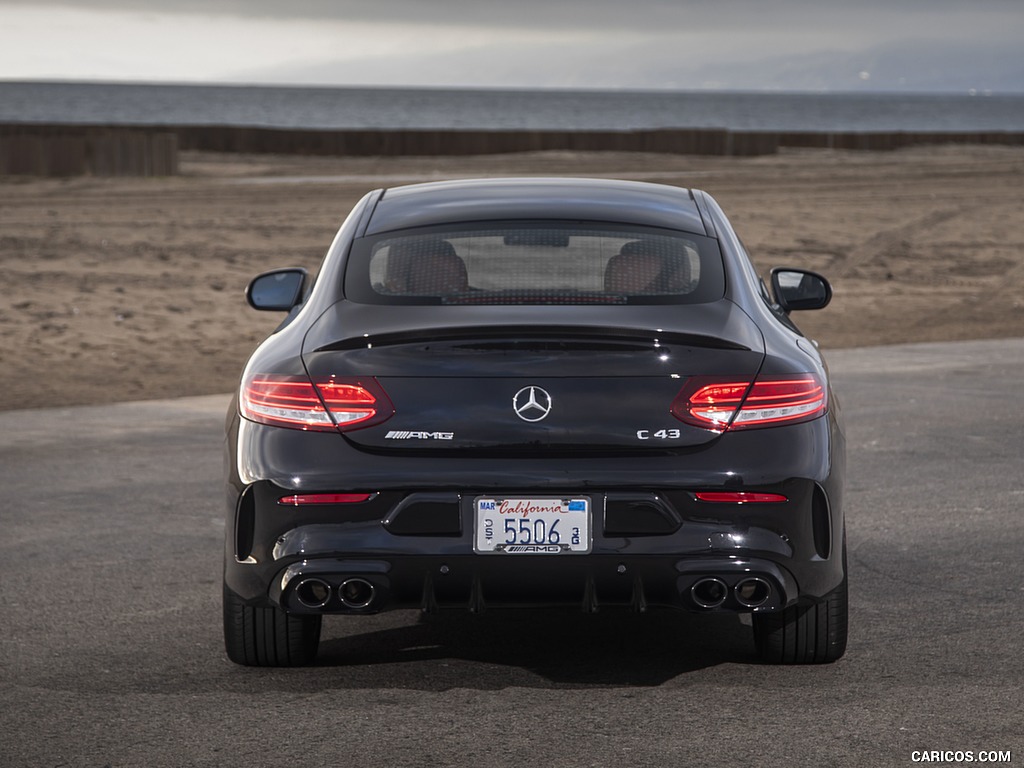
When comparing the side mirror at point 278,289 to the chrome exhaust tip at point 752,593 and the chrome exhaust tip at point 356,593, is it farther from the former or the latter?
the chrome exhaust tip at point 752,593

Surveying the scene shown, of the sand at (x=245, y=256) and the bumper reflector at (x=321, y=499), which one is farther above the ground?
the bumper reflector at (x=321, y=499)

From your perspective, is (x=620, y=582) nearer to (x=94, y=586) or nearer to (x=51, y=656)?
(x=51, y=656)

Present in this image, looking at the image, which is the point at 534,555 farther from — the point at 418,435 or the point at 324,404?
the point at 324,404

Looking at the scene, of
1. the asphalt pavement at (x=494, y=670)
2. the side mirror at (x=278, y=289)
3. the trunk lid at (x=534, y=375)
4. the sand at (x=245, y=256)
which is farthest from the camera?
the sand at (x=245, y=256)

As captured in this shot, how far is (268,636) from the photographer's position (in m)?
5.21

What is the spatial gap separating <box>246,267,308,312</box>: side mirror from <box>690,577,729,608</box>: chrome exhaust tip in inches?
90.7

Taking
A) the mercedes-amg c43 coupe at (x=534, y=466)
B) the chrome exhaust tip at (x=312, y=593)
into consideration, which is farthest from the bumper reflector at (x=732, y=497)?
the chrome exhaust tip at (x=312, y=593)

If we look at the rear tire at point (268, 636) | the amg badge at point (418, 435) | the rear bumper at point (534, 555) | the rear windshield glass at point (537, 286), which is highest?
the rear windshield glass at point (537, 286)

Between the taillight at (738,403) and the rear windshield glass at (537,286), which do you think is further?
the rear windshield glass at (537,286)

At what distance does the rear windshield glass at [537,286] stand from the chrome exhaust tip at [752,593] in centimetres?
93

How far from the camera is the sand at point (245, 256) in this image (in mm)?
14617

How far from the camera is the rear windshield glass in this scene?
5.06 meters

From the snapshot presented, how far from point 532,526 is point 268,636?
114 centimetres

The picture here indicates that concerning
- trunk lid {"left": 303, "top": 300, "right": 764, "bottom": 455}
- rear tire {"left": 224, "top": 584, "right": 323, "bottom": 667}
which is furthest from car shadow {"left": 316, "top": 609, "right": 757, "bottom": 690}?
trunk lid {"left": 303, "top": 300, "right": 764, "bottom": 455}
